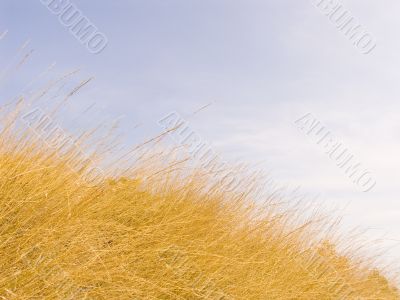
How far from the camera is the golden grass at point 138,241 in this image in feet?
11.6

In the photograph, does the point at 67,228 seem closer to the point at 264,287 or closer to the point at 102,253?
the point at 102,253

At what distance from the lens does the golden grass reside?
3.55 metres

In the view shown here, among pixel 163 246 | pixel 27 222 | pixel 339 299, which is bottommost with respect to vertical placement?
pixel 27 222

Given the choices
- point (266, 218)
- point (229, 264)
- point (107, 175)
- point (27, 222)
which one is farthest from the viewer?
point (266, 218)

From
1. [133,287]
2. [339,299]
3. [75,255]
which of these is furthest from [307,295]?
[75,255]

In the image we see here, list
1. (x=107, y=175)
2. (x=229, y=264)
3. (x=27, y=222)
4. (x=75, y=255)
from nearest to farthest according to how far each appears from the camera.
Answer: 1. (x=75, y=255)
2. (x=27, y=222)
3. (x=229, y=264)
4. (x=107, y=175)

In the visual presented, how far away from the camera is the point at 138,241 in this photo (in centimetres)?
429

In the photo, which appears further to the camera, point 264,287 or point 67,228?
point 264,287

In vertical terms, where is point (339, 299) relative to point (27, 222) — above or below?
above

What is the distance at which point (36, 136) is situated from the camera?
15.5 feet

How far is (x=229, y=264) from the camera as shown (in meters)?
4.60

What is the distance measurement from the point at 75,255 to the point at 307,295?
2.40 m

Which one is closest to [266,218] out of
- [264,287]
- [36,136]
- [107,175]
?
[264,287]

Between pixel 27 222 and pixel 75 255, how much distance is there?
19.5 inches
